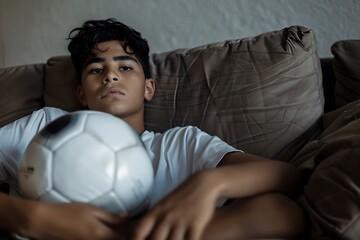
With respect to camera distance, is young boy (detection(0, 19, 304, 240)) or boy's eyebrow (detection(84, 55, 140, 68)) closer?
young boy (detection(0, 19, 304, 240))

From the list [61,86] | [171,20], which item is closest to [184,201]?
[61,86]

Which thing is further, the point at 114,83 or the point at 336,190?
the point at 114,83

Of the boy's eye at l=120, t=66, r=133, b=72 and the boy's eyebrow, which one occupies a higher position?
the boy's eyebrow

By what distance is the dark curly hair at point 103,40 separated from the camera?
4.32 ft

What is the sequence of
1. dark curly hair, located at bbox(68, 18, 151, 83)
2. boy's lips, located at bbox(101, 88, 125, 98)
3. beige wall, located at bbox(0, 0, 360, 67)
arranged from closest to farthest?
1. boy's lips, located at bbox(101, 88, 125, 98)
2. dark curly hair, located at bbox(68, 18, 151, 83)
3. beige wall, located at bbox(0, 0, 360, 67)

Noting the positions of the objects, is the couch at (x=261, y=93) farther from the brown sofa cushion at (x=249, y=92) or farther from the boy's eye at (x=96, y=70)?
the boy's eye at (x=96, y=70)

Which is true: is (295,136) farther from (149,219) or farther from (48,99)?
(48,99)

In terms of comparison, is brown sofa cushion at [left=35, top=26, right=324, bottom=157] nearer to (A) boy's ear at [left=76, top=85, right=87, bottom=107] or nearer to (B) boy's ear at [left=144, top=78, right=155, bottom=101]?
(B) boy's ear at [left=144, top=78, right=155, bottom=101]

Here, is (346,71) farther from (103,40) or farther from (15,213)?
(15,213)

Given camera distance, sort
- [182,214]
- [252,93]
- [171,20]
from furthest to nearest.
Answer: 1. [171,20]
2. [252,93]
3. [182,214]

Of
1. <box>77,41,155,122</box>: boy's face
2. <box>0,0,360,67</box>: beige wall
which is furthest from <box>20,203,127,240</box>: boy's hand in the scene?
<box>0,0,360,67</box>: beige wall

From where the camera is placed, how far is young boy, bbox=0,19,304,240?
0.75 m

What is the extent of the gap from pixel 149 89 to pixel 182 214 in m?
0.66

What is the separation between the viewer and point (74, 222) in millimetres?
764
